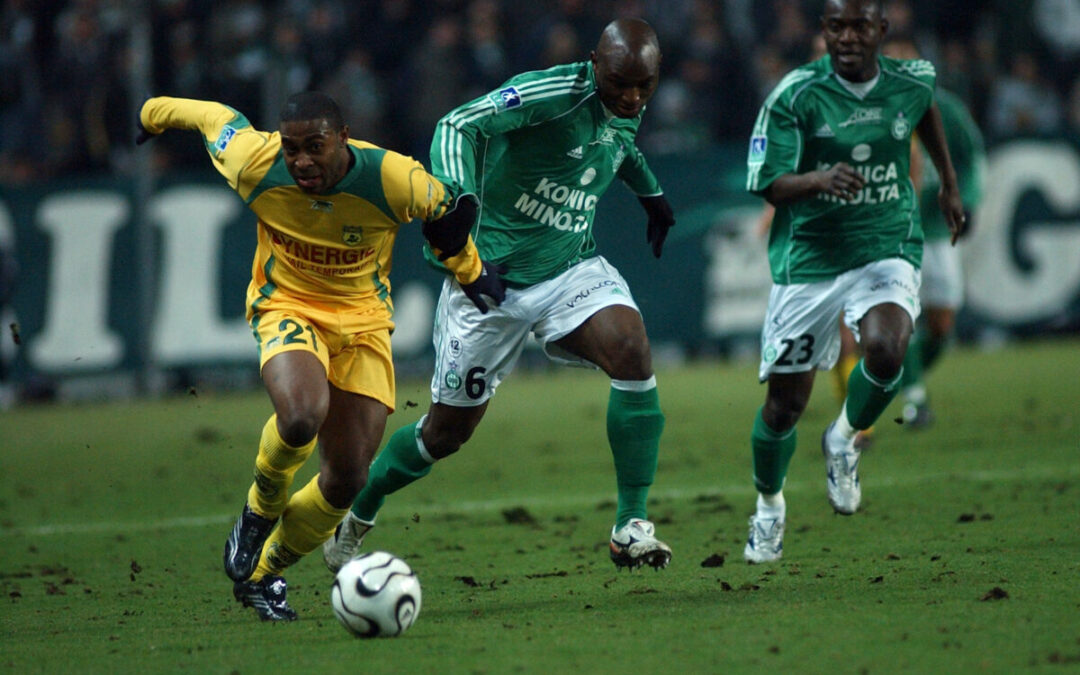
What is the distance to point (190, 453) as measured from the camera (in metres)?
11.3

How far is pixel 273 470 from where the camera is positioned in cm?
555

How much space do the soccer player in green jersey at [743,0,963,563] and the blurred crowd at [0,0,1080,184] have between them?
301 inches

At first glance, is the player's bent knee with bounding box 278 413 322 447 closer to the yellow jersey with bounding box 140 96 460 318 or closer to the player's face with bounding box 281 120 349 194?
the yellow jersey with bounding box 140 96 460 318

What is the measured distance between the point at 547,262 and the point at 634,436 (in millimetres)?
845

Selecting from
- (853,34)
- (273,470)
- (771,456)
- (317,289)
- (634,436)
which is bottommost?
(771,456)

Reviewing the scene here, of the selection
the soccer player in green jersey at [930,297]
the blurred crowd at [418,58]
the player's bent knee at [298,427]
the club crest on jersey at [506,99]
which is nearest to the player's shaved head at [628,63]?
the club crest on jersey at [506,99]

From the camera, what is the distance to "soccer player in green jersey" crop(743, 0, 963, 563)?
670 cm

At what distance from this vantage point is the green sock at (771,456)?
6.64 metres

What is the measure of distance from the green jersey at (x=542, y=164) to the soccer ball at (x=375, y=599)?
1.73m

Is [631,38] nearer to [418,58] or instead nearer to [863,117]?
[863,117]

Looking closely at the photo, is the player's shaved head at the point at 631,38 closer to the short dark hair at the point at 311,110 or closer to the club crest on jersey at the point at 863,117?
the short dark hair at the point at 311,110

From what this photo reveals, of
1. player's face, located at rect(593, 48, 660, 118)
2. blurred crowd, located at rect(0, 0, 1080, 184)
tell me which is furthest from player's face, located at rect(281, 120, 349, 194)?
blurred crowd, located at rect(0, 0, 1080, 184)

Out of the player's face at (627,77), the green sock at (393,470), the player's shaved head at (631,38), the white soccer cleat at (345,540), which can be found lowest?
the white soccer cleat at (345,540)

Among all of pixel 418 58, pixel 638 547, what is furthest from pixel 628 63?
pixel 418 58
